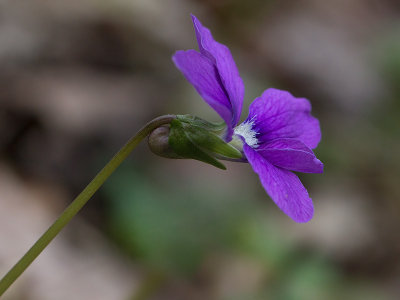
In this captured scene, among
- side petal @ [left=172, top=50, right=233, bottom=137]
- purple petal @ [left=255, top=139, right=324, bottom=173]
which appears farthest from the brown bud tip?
purple petal @ [left=255, top=139, right=324, bottom=173]

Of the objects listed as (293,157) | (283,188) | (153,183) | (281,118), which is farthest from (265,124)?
(153,183)

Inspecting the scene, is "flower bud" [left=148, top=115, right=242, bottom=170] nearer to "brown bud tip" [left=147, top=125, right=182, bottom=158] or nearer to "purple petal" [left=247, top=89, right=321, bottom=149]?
"brown bud tip" [left=147, top=125, right=182, bottom=158]

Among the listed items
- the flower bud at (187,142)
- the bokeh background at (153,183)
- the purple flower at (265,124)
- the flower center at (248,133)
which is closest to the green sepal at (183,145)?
the flower bud at (187,142)

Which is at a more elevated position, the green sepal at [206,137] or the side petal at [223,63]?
the side petal at [223,63]

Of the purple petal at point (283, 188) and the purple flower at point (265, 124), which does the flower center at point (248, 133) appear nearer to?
the purple flower at point (265, 124)

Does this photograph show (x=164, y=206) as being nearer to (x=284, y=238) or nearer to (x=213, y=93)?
(x=284, y=238)

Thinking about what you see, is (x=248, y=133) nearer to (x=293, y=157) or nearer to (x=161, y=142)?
(x=293, y=157)

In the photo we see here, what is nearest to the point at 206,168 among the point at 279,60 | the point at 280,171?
the point at 279,60
